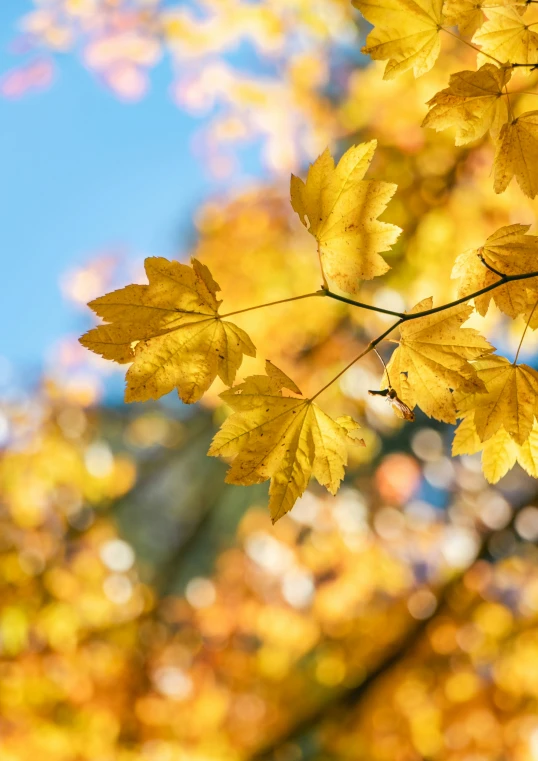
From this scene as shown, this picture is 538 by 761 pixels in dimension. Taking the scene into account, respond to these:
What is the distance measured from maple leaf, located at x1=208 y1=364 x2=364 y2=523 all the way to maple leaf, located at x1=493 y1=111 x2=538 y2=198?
0.69 m

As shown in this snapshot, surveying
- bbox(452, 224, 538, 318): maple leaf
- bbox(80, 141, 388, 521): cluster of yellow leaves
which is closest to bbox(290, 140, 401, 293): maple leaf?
bbox(80, 141, 388, 521): cluster of yellow leaves

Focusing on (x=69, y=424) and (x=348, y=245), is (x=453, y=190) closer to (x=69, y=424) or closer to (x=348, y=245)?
(x=348, y=245)

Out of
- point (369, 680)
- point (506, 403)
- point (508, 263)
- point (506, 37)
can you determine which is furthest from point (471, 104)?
point (369, 680)

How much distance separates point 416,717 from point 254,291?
468cm

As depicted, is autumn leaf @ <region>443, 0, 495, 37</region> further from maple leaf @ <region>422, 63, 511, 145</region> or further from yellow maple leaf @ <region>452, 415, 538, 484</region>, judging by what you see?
yellow maple leaf @ <region>452, 415, 538, 484</region>

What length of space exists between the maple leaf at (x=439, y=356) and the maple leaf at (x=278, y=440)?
18cm

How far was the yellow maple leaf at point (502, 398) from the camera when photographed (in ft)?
4.29

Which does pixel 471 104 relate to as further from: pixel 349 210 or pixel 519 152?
pixel 349 210

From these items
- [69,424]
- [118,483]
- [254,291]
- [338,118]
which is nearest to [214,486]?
[118,483]

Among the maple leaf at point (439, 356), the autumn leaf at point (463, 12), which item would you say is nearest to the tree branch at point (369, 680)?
the maple leaf at point (439, 356)

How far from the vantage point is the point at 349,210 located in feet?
4.18

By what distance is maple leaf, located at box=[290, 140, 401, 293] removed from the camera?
1251 millimetres

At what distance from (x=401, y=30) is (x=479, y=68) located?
0.67ft

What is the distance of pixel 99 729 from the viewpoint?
5.78m
